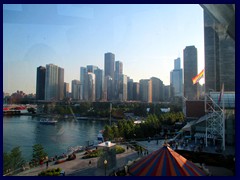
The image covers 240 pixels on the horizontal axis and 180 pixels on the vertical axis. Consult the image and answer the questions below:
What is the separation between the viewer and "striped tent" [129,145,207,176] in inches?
182

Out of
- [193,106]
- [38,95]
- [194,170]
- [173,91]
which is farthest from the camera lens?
[173,91]

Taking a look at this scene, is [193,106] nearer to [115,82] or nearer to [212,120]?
[212,120]

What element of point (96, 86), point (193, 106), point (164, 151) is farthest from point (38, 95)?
point (164, 151)

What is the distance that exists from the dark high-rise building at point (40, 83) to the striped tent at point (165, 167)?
31132mm

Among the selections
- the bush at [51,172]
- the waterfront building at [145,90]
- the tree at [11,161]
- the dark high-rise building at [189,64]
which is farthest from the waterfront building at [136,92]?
the bush at [51,172]

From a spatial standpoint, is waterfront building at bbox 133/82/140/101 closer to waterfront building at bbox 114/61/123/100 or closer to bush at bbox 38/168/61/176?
waterfront building at bbox 114/61/123/100

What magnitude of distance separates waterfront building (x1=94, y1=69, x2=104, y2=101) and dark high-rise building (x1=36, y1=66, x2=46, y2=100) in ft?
27.0

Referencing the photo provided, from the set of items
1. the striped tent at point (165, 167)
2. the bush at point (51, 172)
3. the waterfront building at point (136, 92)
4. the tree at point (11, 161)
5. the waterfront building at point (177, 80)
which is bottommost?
the tree at point (11, 161)

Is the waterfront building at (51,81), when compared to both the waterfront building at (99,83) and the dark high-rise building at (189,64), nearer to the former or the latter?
the waterfront building at (99,83)

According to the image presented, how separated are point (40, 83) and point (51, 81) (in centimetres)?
172

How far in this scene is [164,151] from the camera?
16.9 ft

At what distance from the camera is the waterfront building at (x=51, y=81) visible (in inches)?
1404

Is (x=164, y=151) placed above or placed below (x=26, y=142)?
above

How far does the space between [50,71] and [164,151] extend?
33.7 m
